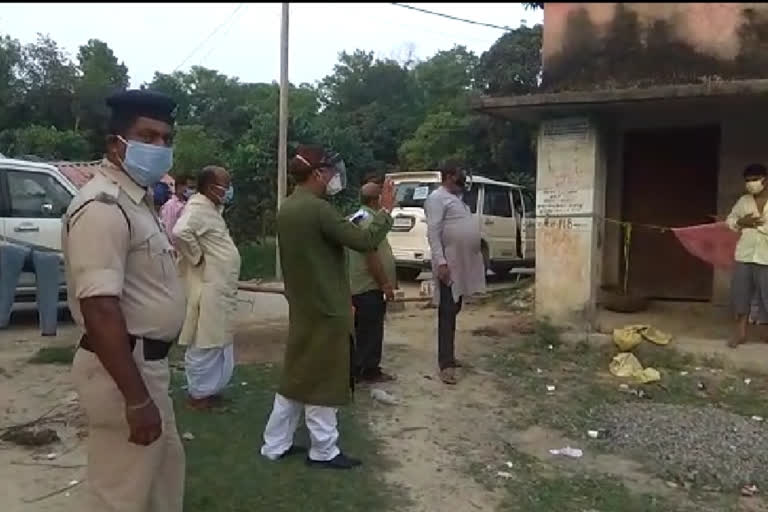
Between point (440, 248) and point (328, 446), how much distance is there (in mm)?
2307

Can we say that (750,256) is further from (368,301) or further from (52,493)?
(52,493)

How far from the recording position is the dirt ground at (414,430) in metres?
4.53

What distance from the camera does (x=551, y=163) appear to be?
8.81m

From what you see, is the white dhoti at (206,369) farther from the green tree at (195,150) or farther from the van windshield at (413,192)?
the green tree at (195,150)

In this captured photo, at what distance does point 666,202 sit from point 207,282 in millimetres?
6475

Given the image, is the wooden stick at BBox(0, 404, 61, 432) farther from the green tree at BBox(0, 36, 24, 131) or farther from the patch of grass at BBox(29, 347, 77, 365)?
the green tree at BBox(0, 36, 24, 131)

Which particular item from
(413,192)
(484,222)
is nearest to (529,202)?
(484,222)

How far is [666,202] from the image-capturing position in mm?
10266

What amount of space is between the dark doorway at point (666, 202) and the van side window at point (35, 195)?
20.9ft

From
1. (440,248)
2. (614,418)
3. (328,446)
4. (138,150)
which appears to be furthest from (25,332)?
(138,150)

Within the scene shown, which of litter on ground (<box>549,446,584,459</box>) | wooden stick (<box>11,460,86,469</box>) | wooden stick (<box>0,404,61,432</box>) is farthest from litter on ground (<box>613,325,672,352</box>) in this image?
wooden stick (<box>11,460,86,469</box>)

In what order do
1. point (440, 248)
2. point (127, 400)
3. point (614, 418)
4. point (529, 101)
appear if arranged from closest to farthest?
point (127, 400), point (614, 418), point (440, 248), point (529, 101)

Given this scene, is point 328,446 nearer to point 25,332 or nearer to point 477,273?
point 477,273

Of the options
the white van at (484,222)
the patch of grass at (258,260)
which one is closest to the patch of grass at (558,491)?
the white van at (484,222)
